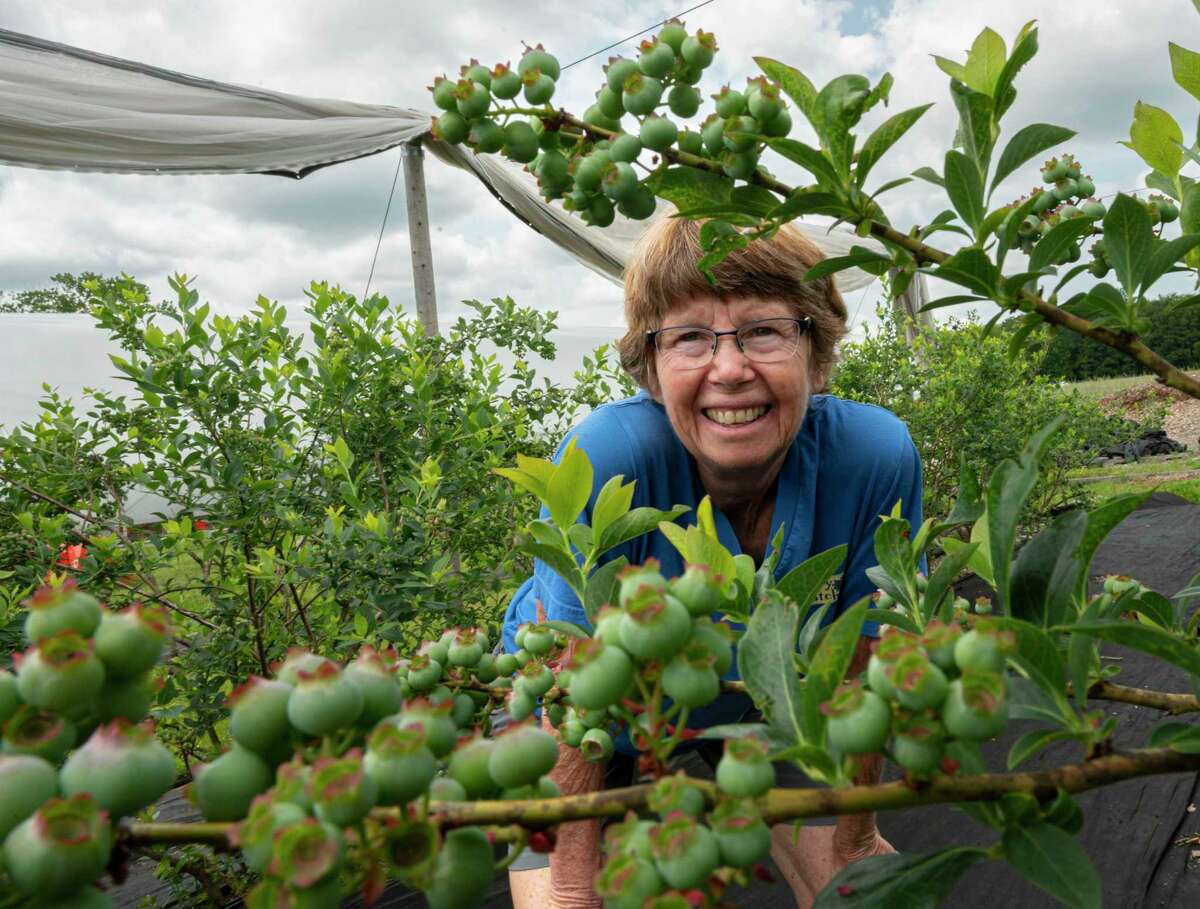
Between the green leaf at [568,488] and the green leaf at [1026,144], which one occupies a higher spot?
Result: the green leaf at [1026,144]

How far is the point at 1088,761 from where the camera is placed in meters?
0.42

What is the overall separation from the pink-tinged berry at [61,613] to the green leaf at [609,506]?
0.47 metres

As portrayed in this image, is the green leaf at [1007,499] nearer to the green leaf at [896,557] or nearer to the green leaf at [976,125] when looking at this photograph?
the green leaf at [896,557]

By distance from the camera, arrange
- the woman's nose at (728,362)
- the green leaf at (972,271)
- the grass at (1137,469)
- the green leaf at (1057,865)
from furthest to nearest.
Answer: the grass at (1137,469), the woman's nose at (728,362), the green leaf at (972,271), the green leaf at (1057,865)

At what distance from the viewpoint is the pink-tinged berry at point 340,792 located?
1.00 ft

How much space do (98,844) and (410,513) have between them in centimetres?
201

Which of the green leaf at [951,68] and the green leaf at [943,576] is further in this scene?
the green leaf at [951,68]

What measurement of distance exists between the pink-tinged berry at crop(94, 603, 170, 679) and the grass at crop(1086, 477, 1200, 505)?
6.80 metres

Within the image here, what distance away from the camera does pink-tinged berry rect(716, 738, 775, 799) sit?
346 mm

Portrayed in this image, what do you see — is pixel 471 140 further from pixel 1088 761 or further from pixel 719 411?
pixel 719 411

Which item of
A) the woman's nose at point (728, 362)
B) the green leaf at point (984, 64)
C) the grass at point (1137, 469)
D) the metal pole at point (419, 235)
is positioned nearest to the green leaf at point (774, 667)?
the green leaf at point (984, 64)

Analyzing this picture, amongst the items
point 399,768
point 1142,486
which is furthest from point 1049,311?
point 1142,486

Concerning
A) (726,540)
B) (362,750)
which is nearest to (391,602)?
(726,540)

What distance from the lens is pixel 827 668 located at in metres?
0.43
